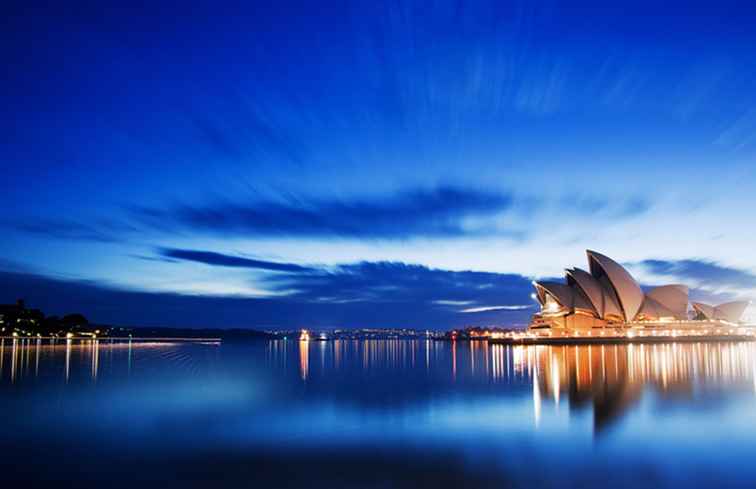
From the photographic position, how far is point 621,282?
236 feet

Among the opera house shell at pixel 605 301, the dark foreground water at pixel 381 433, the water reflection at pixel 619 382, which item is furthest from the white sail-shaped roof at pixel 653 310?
the dark foreground water at pixel 381 433

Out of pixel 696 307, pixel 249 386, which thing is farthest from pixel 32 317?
pixel 696 307

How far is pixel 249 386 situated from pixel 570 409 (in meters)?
13.6

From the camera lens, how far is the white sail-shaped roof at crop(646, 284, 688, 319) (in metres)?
77.6

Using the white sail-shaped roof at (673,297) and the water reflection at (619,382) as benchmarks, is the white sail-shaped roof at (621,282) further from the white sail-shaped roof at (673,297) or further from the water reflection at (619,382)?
the water reflection at (619,382)

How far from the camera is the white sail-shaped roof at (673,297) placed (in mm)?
77562

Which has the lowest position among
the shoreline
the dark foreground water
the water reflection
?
the shoreline

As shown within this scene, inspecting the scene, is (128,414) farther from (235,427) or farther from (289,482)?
(289,482)

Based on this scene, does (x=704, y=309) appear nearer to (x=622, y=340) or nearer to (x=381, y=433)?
(x=622, y=340)

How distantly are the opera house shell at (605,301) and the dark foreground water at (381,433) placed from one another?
48.0 meters

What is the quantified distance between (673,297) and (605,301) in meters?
12.0

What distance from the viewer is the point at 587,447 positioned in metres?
12.3

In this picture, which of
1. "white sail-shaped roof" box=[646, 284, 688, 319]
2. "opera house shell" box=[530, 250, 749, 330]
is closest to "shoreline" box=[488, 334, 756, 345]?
"opera house shell" box=[530, 250, 749, 330]

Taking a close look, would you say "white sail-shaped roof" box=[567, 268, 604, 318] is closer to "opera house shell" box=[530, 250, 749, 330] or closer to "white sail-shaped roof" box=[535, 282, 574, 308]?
"opera house shell" box=[530, 250, 749, 330]
